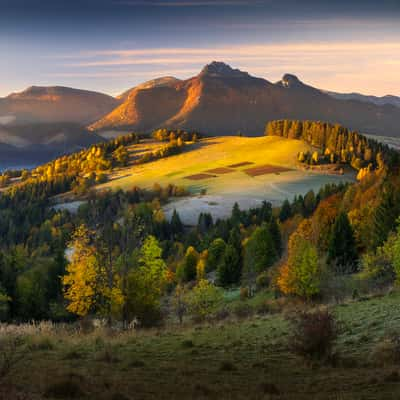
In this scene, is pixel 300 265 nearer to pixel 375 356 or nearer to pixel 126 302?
pixel 126 302

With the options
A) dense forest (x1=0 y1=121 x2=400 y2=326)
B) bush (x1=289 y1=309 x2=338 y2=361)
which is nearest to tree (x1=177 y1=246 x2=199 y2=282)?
dense forest (x1=0 y1=121 x2=400 y2=326)

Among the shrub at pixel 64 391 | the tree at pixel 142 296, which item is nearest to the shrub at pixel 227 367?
the shrub at pixel 64 391

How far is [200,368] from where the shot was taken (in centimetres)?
1772

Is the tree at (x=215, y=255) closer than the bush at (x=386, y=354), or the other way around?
the bush at (x=386, y=354)

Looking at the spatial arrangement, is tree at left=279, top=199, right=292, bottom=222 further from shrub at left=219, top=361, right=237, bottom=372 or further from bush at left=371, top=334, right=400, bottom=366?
shrub at left=219, top=361, right=237, bottom=372

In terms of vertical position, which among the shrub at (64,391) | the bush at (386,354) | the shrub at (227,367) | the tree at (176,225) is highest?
the shrub at (64,391)

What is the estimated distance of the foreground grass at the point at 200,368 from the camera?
44.9 ft

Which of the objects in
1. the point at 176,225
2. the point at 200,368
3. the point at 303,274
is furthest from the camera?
the point at 176,225

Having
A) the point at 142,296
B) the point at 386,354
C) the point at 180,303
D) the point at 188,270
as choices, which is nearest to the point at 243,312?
the point at 180,303

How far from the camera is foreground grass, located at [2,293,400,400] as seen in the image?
44.9ft

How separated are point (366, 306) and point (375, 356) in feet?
50.5

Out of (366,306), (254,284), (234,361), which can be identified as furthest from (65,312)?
(234,361)

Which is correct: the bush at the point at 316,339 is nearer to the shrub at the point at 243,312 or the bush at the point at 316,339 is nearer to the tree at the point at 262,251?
the shrub at the point at 243,312

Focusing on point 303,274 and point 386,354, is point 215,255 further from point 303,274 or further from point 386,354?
point 386,354
